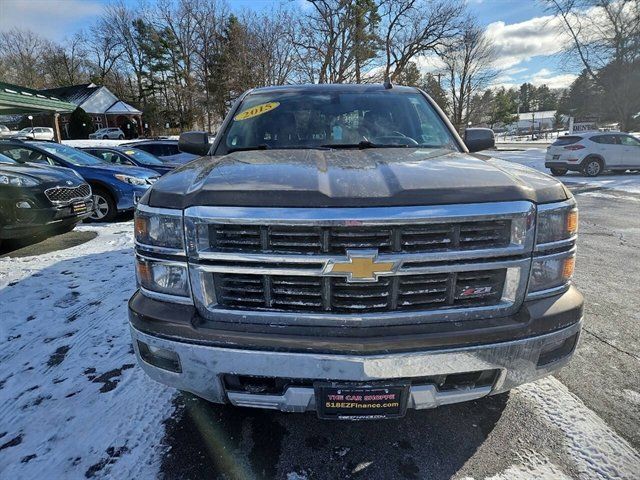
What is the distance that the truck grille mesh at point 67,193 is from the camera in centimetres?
591

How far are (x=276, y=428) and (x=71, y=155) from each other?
336 inches

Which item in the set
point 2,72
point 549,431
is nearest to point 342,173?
point 549,431

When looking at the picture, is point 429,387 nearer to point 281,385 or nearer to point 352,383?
point 352,383

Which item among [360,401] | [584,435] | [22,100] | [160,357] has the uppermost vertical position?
[22,100]

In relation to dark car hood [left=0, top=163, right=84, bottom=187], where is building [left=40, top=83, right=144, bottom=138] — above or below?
above

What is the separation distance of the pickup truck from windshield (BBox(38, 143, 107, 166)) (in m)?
7.77

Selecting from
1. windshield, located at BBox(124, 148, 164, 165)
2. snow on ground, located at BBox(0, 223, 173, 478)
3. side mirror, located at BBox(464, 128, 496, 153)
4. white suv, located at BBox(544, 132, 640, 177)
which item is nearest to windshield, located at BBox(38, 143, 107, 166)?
windshield, located at BBox(124, 148, 164, 165)

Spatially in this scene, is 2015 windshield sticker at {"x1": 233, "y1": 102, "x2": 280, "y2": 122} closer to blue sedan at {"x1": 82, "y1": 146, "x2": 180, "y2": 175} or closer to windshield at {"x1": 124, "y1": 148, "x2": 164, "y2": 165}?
blue sedan at {"x1": 82, "y1": 146, "x2": 180, "y2": 175}

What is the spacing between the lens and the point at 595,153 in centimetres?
1473

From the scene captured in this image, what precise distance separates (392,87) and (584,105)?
205 feet

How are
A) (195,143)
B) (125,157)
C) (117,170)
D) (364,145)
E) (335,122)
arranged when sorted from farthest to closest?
(125,157) → (117,170) → (195,143) → (335,122) → (364,145)

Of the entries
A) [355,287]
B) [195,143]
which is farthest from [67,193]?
[355,287]

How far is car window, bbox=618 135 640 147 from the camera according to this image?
1505 cm

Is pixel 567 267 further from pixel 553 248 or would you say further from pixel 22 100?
pixel 22 100
